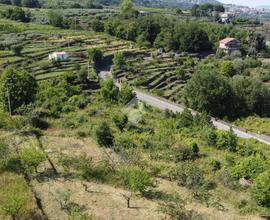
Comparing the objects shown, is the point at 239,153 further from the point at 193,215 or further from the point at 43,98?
the point at 43,98

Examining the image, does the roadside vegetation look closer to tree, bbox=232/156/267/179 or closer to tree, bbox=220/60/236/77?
tree, bbox=232/156/267/179

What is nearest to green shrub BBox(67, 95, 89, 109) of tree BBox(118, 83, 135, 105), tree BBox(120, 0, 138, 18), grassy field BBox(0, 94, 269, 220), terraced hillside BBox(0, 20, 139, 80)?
grassy field BBox(0, 94, 269, 220)

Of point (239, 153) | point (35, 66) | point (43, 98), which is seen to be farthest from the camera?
point (35, 66)

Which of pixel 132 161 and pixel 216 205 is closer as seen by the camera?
pixel 216 205

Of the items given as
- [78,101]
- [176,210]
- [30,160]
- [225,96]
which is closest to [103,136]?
[30,160]

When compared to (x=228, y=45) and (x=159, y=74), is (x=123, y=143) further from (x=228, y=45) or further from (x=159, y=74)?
(x=228, y=45)

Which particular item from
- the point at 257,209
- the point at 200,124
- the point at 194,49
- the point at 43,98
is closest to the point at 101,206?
the point at 257,209

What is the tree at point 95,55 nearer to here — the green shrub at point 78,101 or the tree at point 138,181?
the green shrub at point 78,101
